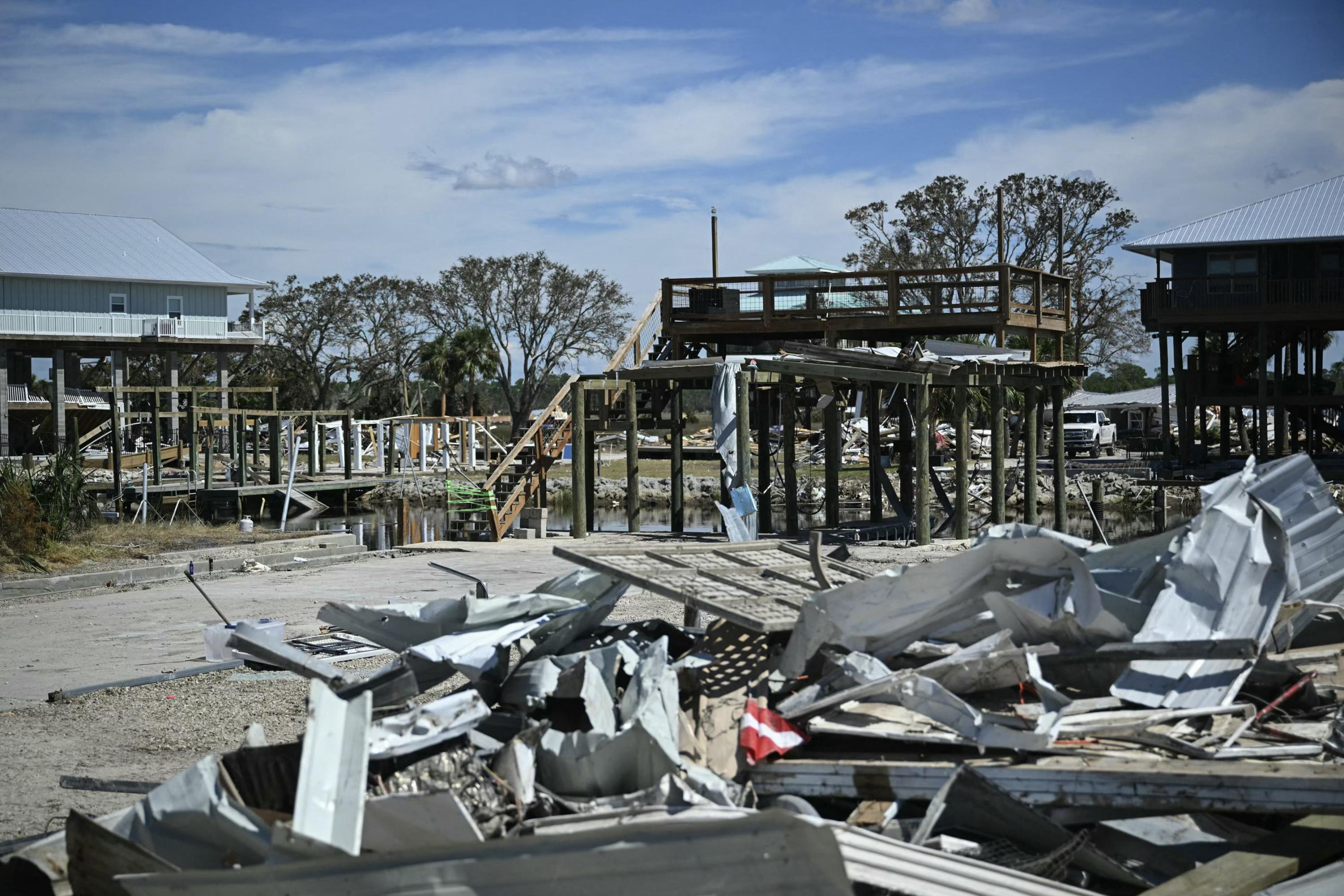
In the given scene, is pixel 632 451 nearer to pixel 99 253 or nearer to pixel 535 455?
pixel 535 455

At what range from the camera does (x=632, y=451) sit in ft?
72.9

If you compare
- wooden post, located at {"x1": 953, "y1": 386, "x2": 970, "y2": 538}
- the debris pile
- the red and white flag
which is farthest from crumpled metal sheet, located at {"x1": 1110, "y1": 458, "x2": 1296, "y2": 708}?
wooden post, located at {"x1": 953, "y1": 386, "x2": 970, "y2": 538}

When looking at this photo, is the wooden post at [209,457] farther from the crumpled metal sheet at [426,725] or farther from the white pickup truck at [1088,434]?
the crumpled metal sheet at [426,725]

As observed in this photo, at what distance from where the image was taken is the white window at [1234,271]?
115 feet

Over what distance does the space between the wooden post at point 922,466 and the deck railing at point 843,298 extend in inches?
117

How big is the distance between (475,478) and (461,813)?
3916 centimetres

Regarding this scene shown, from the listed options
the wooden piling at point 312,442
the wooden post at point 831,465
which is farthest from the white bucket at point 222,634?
the wooden piling at point 312,442

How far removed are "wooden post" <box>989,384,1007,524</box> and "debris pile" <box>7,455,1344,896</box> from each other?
588 inches

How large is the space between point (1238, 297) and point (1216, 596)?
1272 inches

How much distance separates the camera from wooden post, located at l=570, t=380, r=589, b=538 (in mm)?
21094

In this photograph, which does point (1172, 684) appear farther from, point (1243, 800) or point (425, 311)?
point (425, 311)

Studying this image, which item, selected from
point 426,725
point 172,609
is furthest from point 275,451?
point 426,725

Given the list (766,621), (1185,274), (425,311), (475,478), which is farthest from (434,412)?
(766,621)

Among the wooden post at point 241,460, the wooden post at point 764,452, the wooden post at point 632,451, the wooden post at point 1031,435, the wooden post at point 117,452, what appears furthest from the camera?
the wooden post at point 241,460
